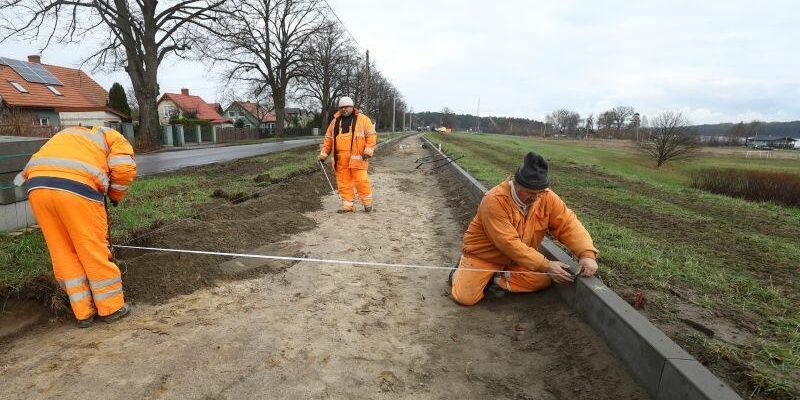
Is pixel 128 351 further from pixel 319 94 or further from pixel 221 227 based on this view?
pixel 319 94

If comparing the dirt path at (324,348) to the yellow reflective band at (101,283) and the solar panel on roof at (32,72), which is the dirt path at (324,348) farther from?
the solar panel on roof at (32,72)

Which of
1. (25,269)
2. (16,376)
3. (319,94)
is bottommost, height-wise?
(16,376)

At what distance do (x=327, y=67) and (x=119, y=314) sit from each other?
42606 mm

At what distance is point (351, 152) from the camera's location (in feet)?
23.2

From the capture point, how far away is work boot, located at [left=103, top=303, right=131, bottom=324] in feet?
10.9

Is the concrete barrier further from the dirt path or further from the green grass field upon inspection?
the green grass field

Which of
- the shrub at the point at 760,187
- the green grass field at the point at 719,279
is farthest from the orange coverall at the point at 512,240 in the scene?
the shrub at the point at 760,187

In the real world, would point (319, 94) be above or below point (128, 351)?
above

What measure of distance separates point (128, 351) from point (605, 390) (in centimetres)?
306

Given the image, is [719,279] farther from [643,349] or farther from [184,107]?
[184,107]

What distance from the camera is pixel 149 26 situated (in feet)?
72.4

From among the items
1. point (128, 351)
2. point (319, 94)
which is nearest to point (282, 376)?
point (128, 351)

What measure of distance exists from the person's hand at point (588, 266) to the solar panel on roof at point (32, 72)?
129ft

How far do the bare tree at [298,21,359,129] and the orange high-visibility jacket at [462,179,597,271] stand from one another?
36.3m
